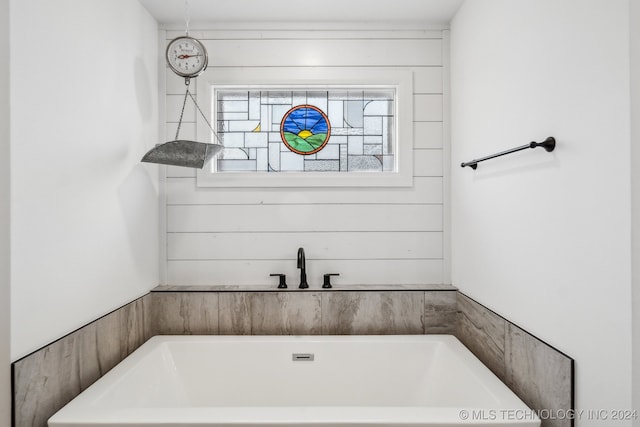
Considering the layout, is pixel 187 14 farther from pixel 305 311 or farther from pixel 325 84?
pixel 305 311

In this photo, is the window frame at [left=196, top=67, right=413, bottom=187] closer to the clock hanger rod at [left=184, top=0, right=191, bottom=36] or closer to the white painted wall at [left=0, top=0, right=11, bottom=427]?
the clock hanger rod at [left=184, top=0, right=191, bottom=36]

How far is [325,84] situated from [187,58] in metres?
0.80

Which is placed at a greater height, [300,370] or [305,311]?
[305,311]

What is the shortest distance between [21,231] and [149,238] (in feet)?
3.10

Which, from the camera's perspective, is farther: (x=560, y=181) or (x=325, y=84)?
(x=325, y=84)

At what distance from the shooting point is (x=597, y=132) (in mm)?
1084

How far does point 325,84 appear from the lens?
231cm

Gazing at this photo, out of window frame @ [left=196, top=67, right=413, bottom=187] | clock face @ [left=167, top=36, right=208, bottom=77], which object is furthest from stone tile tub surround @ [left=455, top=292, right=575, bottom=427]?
clock face @ [left=167, top=36, right=208, bottom=77]

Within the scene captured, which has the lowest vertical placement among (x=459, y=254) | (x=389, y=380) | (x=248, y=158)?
(x=389, y=380)

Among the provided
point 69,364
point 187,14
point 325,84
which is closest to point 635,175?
point 325,84

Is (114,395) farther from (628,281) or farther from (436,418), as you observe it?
(628,281)

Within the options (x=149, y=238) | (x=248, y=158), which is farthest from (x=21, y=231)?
(x=248, y=158)

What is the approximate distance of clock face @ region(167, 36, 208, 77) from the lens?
6.75 ft

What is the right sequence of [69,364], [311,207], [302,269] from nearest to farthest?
[69,364] → [302,269] → [311,207]
